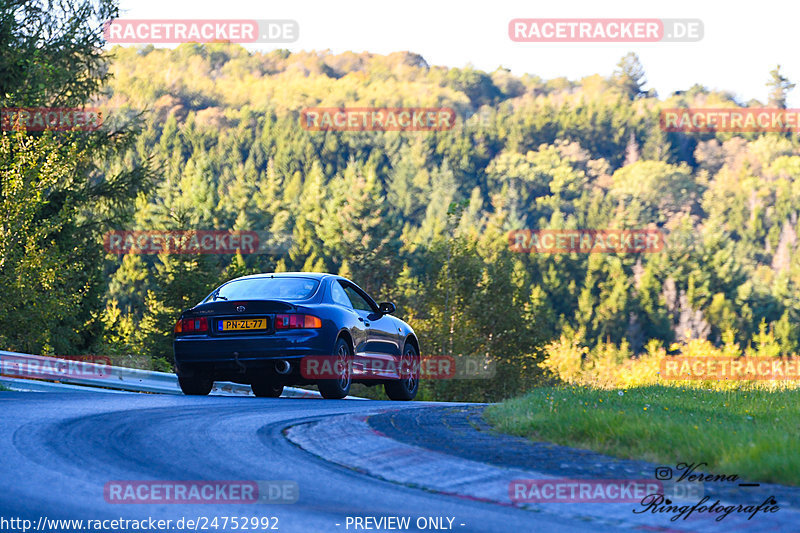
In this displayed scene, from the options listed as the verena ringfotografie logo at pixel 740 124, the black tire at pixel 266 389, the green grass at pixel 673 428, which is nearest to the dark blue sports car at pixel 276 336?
the black tire at pixel 266 389

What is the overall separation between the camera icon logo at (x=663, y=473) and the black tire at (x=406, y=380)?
8.12m

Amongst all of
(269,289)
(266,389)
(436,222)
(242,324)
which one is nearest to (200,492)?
(242,324)

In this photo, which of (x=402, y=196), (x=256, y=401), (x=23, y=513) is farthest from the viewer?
(x=402, y=196)

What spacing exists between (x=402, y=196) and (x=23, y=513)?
500 feet

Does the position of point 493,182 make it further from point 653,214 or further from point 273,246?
point 273,246

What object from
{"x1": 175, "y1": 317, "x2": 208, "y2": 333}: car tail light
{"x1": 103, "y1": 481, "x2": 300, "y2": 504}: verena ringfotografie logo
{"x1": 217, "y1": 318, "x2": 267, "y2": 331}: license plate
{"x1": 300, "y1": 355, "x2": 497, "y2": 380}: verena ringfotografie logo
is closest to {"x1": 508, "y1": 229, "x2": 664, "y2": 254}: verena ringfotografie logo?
{"x1": 300, "y1": 355, "x2": 497, "y2": 380}: verena ringfotografie logo

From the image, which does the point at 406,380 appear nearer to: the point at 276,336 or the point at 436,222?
the point at 276,336

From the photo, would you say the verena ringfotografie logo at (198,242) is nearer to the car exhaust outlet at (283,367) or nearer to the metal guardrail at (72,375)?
the metal guardrail at (72,375)

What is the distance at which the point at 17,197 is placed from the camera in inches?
768

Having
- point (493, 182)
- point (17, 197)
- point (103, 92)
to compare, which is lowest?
point (17, 197)

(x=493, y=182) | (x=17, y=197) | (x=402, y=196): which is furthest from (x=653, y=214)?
(x=17, y=197)

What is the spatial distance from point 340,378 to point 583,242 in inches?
3944

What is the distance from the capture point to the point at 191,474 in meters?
5.54

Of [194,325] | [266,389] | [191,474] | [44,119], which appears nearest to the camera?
[191,474]
